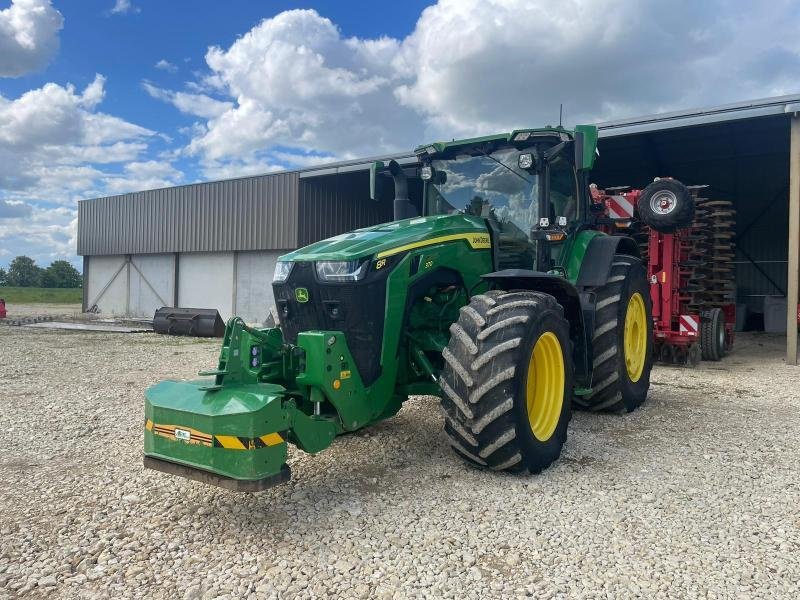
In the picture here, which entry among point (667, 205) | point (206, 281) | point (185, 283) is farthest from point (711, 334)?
point (185, 283)

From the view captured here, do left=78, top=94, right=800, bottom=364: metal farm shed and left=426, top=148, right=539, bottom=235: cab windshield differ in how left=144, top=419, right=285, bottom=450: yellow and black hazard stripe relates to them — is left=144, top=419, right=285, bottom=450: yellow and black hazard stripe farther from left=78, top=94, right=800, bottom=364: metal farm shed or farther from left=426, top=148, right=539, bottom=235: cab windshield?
left=78, top=94, right=800, bottom=364: metal farm shed

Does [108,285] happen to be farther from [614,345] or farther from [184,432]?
[184,432]

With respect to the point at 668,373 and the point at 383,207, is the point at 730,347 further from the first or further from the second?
the point at 383,207

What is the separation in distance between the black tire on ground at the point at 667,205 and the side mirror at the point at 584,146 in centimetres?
370

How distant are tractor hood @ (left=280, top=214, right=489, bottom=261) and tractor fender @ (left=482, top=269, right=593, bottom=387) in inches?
18.5

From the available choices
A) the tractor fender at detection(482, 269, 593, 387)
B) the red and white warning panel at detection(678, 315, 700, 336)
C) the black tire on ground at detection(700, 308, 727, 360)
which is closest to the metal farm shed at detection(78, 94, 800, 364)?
the black tire on ground at detection(700, 308, 727, 360)

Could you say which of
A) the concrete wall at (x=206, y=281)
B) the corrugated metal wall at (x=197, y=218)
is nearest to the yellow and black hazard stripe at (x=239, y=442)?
the corrugated metal wall at (x=197, y=218)

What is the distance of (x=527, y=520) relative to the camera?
11.8 ft

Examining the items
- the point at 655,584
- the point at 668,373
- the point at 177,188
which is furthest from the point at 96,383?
the point at 177,188

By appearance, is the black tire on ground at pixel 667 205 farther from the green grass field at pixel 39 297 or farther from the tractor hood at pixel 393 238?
the green grass field at pixel 39 297

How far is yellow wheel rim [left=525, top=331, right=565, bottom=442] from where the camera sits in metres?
4.52

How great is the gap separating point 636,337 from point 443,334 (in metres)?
2.92

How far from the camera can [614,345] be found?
571 centimetres

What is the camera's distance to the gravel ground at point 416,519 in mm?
2939
